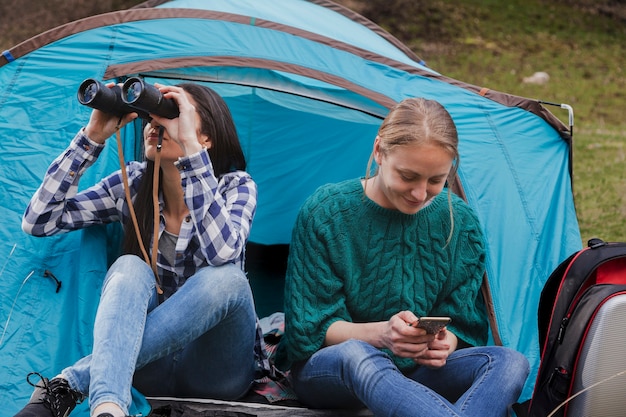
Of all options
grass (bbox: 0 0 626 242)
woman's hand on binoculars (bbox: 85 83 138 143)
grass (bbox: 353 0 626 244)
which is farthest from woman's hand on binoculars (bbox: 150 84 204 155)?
grass (bbox: 0 0 626 242)

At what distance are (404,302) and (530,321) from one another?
0.56m

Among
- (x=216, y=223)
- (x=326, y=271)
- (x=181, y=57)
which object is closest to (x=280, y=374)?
(x=326, y=271)

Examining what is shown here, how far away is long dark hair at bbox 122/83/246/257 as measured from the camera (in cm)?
221

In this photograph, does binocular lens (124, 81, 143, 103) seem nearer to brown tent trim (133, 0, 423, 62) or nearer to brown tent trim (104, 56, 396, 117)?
brown tent trim (104, 56, 396, 117)

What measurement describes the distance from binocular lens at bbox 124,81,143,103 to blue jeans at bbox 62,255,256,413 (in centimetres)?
37

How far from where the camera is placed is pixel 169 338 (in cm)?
197

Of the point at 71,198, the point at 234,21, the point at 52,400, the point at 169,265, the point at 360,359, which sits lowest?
the point at 52,400

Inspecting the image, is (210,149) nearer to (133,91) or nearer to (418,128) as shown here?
(133,91)

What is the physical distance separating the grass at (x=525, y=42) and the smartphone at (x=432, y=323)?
3.69 meters

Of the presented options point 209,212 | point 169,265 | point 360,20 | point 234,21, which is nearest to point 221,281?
point 209,212

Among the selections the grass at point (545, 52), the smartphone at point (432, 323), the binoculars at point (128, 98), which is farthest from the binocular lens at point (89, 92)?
the grass at point (545, 52)

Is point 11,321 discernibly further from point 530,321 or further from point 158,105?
point 530,321

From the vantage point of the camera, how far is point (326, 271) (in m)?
2.14

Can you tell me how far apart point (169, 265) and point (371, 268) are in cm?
52
